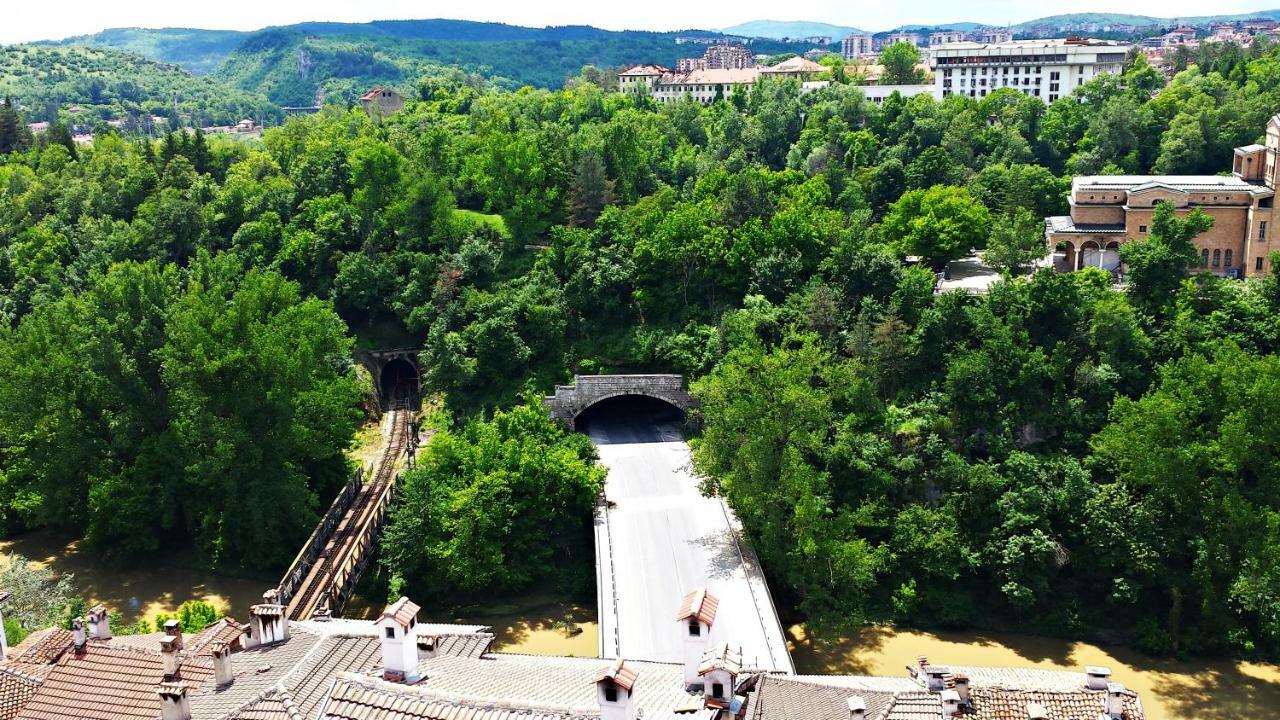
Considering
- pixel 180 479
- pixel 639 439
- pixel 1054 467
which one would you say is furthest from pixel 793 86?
pixel 180 479

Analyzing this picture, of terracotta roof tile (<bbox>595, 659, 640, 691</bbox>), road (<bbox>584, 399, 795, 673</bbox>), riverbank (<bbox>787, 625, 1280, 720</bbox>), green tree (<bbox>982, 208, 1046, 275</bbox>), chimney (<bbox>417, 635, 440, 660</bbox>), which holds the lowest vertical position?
riverbank (<bbox>787, 625, 1280, 720</bbox>)

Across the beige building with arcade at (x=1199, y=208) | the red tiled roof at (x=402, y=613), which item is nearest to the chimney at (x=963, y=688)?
the red tiled roof at (x=402, y=613)

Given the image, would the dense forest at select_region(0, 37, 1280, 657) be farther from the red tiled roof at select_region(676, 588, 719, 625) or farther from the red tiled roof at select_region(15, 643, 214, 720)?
the red tiled roof at select_region(15, 643, 214, 720)

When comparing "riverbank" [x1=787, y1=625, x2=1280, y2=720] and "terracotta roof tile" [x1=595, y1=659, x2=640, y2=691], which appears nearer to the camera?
"terracotta roof tile" [x1=595, y1=659, x2=640, y2=691]

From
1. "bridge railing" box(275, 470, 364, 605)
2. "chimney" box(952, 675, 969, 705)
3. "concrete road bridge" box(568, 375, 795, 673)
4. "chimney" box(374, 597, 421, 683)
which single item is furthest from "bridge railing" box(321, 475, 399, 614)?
"chimney" box(952, 675, 969, 705)

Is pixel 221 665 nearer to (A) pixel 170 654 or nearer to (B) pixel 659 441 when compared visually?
(A) pixel 170 654

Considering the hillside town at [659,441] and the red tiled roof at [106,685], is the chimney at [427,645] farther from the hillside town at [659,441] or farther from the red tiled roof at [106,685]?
the red tiled roof at [106,685]

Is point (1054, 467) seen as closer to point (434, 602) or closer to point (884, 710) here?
point (884, 710)
